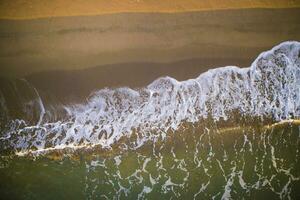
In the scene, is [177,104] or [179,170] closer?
[179,170]

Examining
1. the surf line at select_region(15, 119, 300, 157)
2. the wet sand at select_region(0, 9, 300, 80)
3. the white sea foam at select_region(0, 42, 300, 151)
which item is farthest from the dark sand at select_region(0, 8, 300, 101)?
the surf line at select_region(15, 119, 300, 157)

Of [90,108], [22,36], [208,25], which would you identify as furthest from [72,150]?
[208,25]

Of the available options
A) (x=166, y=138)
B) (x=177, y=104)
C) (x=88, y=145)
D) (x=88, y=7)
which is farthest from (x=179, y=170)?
(x=88, y=7)

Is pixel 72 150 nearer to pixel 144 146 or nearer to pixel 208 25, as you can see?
pixel 144 146

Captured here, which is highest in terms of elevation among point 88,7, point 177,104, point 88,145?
point 88,7

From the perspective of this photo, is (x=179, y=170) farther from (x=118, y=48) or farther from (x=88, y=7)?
(x=88, y=7)

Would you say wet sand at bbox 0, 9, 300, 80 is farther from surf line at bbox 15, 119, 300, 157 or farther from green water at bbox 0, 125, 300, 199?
green water at bbox 0, 125, 300, 199

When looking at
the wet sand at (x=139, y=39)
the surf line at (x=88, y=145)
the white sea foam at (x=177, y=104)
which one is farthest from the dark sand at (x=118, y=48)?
the surf line at (x=88, y=145)
